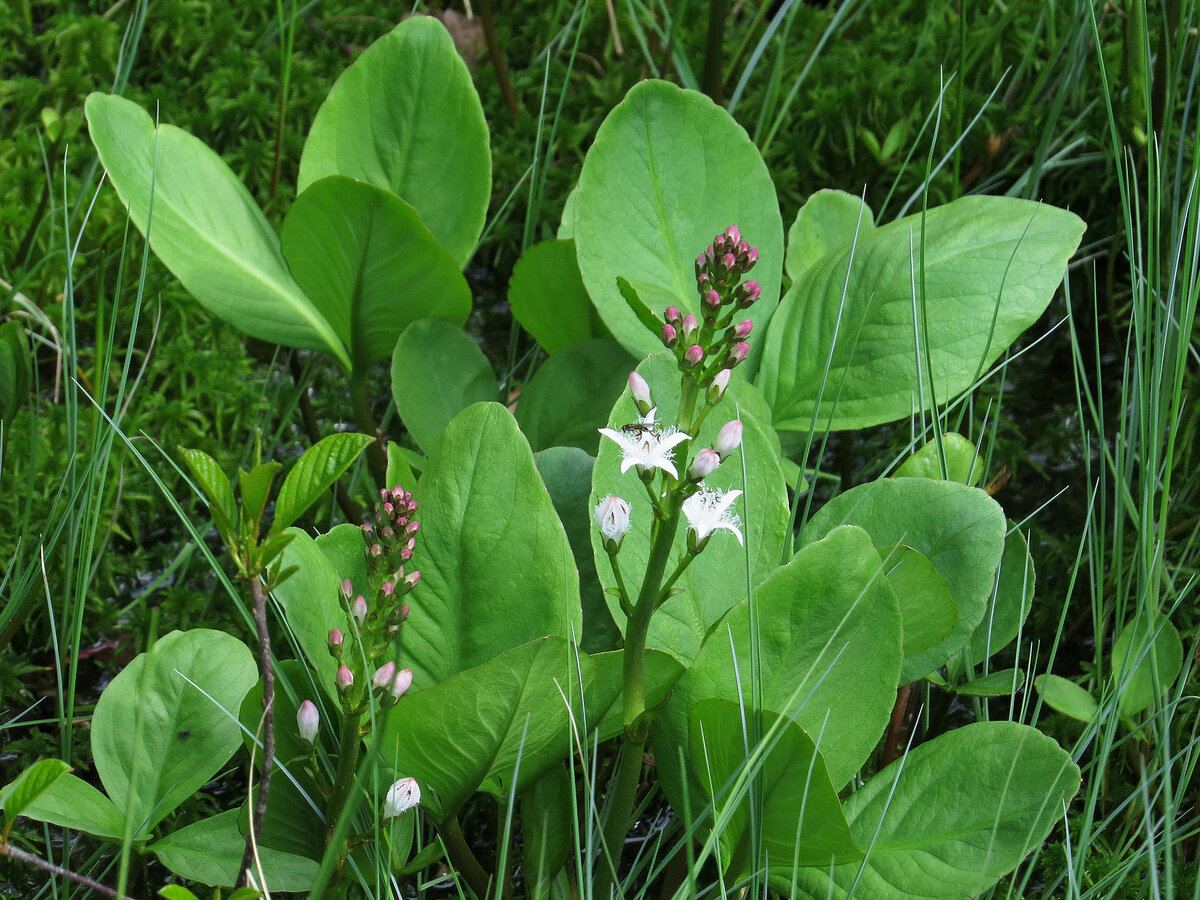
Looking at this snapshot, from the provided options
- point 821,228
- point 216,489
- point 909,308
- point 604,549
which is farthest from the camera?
point 821,228

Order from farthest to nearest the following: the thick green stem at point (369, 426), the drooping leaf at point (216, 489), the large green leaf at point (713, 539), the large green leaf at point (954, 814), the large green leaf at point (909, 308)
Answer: the thick green stem at point (369, 426) < the large green leaf at point (909, 308) < the large green leaf at point (713, 539) < the large green leaf at point (954, 814) < the drooping leaf at point (216, 489)

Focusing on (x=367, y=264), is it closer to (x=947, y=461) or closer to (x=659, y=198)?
(x=659, y=198)

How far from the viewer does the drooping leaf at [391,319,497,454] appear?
3.07ft

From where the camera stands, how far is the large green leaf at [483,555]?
0.69 m

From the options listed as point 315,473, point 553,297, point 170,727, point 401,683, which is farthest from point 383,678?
point 553,297

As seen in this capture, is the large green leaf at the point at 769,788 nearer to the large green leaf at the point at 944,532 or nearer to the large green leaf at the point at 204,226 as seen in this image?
the large green leaf at the point at 944,532

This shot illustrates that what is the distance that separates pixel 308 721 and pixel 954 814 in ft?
1.27

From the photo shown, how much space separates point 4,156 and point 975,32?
1238 millimetres

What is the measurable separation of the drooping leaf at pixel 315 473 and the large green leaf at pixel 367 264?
34 centimetres

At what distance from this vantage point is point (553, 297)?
0.98 m

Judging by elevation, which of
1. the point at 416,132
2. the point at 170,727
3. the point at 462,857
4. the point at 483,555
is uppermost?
the point at 416,132

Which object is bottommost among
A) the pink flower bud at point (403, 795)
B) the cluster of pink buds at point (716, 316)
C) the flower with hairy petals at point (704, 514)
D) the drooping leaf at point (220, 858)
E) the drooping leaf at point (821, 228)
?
the drooping leaf at point (220, 858)

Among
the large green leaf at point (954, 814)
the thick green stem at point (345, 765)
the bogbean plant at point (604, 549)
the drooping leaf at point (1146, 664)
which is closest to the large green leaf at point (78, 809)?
the bogbean plant at point (604, 549)

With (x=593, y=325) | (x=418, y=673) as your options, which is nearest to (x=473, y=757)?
(x=418, y=673)
